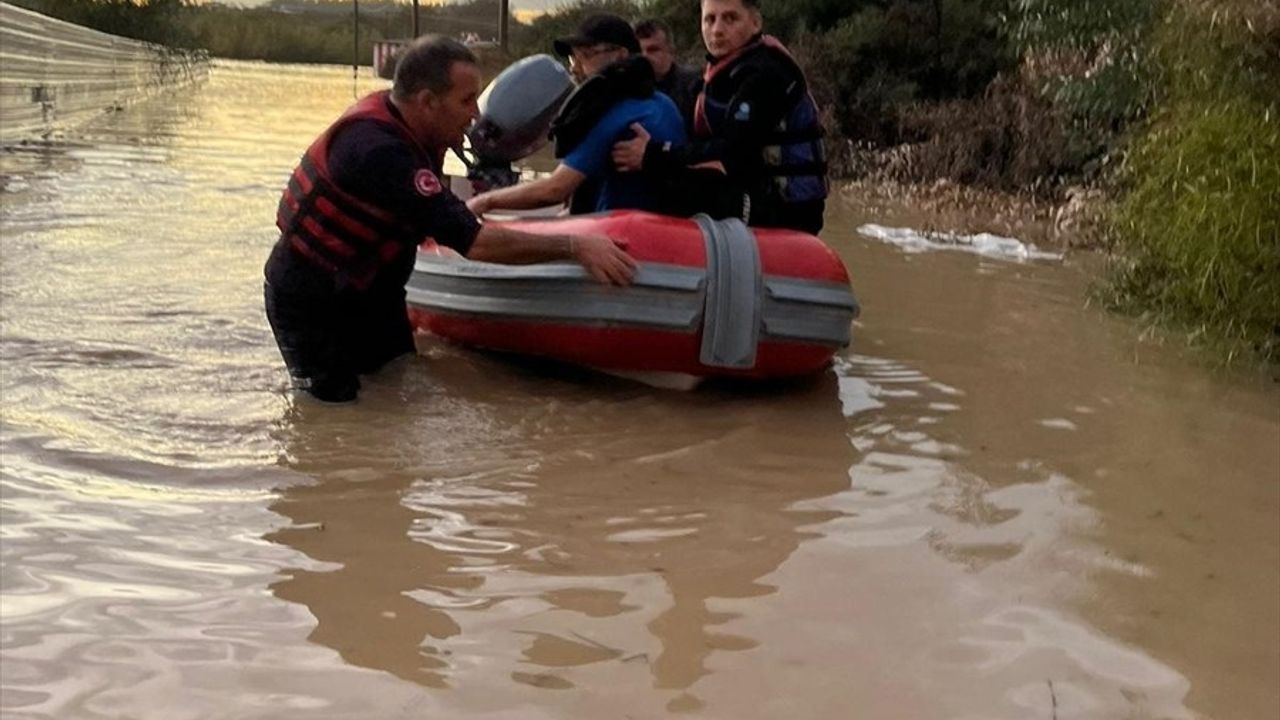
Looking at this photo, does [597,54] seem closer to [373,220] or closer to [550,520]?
[373,220]

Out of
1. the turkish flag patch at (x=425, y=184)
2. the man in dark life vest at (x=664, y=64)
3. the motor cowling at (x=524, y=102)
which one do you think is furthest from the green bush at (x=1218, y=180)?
the turkish flag patch at (x=425, y=184)

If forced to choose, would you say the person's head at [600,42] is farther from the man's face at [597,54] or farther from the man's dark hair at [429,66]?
the man's dark hair at [429,66]

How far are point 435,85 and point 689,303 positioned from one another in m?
1.11

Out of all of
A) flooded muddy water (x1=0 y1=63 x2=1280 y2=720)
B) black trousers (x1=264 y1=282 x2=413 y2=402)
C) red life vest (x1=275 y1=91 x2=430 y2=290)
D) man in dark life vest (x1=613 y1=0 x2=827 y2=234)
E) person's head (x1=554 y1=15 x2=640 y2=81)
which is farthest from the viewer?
person's head (x1=554 y1=15 x2=640 y2=81)

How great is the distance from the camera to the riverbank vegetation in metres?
5.53

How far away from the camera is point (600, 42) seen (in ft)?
17.8

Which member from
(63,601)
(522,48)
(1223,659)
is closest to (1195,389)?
(1223,659)

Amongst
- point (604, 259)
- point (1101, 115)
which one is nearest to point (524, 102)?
point (604, 259)

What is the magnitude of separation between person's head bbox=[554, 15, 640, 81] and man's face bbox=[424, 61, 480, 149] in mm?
763

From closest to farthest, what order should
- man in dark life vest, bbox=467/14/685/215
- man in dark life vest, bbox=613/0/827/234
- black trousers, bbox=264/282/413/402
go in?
black trousers, bbox=264/282/413/402 → man in dark life vest, bbox=467/14/685/215 → man in dark life vest, bbox=613/0/827/234

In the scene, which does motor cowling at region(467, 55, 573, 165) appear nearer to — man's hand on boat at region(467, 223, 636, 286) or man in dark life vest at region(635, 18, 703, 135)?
man in dark life vest at region(635, 18, 703, 135)

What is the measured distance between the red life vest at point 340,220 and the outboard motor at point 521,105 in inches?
38.8

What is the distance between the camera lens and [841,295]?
494 centimetres

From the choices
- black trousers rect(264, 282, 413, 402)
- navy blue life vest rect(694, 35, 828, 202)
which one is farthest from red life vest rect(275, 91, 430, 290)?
navy blue life vest rect(694, 35, 828, 202)
